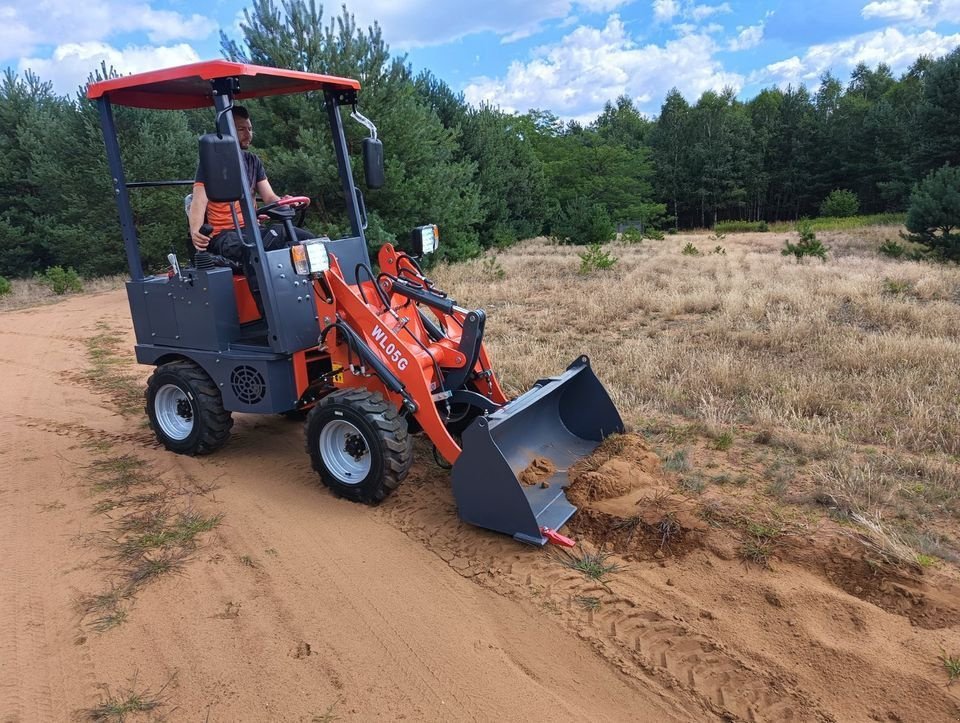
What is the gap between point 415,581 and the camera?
3.60 metres

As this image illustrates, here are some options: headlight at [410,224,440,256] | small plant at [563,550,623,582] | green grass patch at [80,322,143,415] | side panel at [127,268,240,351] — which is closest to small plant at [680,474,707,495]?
small plant at [563,550,623,582]

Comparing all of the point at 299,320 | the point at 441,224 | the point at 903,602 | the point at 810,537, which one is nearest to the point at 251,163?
the point at 299,320

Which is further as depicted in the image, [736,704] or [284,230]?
[284,230]

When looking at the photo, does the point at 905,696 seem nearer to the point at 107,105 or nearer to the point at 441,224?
the point at 107,105

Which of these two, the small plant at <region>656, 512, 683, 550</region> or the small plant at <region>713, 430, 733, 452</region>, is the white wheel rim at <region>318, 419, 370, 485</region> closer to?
the small plant at <region>656, 512, 683, 550</region>

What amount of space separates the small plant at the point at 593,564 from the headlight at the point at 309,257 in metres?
2.46

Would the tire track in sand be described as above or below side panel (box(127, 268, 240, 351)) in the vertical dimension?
below

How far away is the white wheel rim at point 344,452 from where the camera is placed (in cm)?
444

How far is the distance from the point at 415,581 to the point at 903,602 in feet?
7.71

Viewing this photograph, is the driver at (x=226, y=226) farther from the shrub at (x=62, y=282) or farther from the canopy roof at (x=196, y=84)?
the shrub at (x=62, y=282)

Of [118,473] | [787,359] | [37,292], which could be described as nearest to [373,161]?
[118,473]

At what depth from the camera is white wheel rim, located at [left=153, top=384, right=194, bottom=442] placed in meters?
5.44

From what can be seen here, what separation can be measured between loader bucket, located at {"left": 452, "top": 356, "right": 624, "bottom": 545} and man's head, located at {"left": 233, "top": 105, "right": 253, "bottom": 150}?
2.73 m

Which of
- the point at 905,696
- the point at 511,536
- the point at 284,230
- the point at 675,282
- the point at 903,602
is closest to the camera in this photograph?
the point at 905,696
